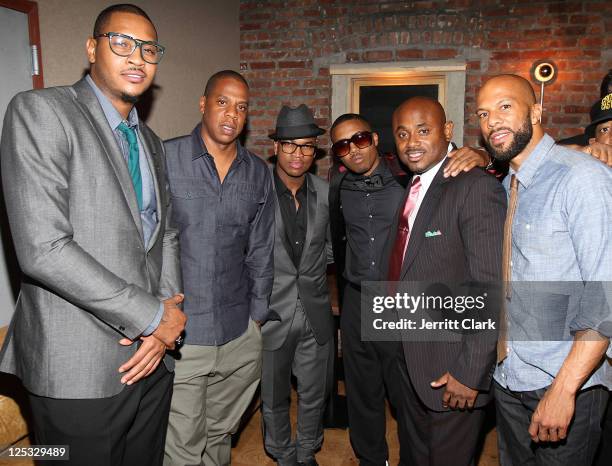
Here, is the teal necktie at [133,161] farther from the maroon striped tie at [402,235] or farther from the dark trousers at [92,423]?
the maroon striped tie at [402,235]

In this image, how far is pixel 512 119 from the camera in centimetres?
192

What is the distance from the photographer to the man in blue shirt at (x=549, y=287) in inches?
64.8

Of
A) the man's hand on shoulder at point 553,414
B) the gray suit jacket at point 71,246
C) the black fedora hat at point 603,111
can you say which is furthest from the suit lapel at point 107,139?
the black fedora hat at point 603,111

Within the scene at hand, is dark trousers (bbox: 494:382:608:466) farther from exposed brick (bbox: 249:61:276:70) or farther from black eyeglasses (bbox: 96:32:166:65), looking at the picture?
exposed brick (bbox: 249:61:276:70)

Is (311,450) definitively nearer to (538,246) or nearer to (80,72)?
(538,246)

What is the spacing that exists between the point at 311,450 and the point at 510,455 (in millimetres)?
1289

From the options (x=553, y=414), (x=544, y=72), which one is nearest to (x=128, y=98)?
(x=553, y=414)

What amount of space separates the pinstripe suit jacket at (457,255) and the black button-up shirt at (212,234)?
0.89 metres

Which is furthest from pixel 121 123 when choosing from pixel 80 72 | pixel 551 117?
pixel 551 117

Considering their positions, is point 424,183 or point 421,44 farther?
point 421,44

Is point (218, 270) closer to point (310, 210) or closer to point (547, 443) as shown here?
point (310, 210)

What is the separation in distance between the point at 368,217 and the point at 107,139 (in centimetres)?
158

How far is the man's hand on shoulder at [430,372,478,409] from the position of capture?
1.97 meters

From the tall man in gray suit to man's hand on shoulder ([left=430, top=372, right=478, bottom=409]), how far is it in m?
1.19
